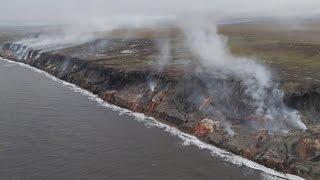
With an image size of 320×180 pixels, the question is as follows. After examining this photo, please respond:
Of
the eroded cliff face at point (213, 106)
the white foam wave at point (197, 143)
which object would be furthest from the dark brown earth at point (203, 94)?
the white foam wave at point (197, 143)

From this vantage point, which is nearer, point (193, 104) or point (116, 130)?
point (116, 130)

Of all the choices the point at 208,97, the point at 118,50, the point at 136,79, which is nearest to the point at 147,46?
the point at 118,50

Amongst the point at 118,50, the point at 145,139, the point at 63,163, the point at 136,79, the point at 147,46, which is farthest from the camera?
the point at 147,46

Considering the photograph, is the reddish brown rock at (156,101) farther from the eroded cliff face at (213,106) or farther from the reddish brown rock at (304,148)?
the reddish brown rock at (304,148)

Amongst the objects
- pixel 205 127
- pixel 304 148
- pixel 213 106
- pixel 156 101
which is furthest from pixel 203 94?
pixel 304 148

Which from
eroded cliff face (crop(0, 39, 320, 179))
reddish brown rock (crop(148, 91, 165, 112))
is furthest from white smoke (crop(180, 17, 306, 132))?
reddish brown rock (crop(148, 91, 165, 112))

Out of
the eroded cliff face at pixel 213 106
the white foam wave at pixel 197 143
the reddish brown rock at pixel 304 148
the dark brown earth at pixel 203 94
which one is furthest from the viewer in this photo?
the dark brown earth at pixel 203 94

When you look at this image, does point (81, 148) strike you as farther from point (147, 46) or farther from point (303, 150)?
point (147, 46)

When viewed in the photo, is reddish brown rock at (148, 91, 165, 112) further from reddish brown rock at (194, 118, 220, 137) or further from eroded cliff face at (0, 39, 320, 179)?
reddish brown rock at (194, 118, 220, 137)
